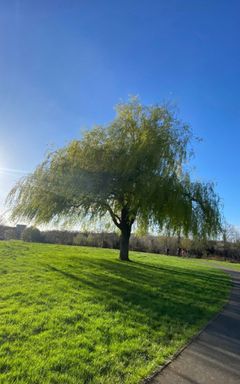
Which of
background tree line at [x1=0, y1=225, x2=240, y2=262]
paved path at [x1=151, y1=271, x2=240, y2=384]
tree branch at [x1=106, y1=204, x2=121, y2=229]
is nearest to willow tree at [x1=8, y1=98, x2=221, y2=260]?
tree branch at [x1=106, y1=204, x2=121, y2=229]

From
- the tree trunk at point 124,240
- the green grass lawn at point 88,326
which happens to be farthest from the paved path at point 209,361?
the tree trunk at point 124,240

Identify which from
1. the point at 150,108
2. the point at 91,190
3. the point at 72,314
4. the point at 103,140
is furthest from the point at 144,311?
the point at 150,108

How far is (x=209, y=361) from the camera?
4.39m

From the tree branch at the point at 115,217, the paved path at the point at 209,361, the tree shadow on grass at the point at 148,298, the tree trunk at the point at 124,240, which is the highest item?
the tree branch at the point at 115,217

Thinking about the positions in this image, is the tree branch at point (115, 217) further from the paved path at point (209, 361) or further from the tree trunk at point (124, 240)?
the paved path at point (209, 361)

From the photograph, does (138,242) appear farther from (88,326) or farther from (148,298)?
(88,326)

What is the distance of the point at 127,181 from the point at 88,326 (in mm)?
9985

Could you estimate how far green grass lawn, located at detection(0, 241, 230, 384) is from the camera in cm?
373

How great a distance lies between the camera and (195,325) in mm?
6293

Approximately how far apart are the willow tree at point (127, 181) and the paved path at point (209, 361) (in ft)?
28.9

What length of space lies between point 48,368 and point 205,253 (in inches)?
1757

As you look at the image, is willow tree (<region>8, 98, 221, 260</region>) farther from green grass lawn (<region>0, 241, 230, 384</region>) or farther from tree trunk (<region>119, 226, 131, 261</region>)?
green grass lawn (<region>0, 241, 230, 384</region>)

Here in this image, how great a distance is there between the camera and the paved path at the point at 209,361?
3781 mm

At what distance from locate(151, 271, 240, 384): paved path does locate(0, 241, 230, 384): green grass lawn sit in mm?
231
